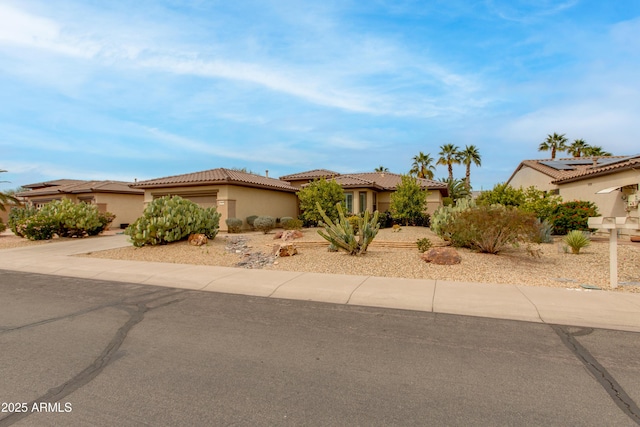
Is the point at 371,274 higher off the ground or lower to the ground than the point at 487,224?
lower

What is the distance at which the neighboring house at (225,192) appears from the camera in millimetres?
23016

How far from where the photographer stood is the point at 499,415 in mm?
3309

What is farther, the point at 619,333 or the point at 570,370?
the point at 619,333

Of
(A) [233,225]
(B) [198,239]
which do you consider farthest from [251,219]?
(B) [198,239]

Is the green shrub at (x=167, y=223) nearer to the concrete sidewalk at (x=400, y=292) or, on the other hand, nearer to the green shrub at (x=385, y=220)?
the concrete sidewalk at (x=400, y=292)

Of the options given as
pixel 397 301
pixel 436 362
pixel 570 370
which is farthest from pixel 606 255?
pixel 436 362

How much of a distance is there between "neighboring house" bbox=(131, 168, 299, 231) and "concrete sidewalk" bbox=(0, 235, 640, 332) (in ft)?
37.0

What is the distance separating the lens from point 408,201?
2464 centimetres

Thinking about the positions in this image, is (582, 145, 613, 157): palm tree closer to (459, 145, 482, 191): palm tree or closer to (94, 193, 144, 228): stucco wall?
(459, 145, 482, 191): palm tree

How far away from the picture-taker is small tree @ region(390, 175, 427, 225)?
80.7ft

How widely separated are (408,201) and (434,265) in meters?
14.5

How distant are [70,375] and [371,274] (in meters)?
7.17

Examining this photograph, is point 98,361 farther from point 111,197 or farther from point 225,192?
point 111,197

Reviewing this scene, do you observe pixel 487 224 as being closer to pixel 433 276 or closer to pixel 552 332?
pixel 433 276
